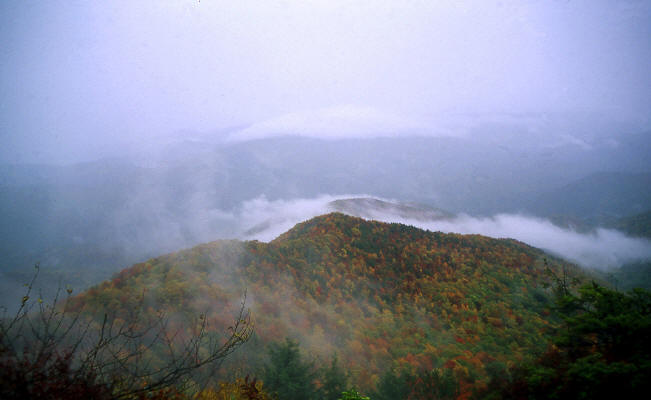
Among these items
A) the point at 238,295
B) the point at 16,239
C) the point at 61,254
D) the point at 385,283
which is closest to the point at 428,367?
the point at 385,283

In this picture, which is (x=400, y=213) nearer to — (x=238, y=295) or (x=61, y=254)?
(x=238, y=295)

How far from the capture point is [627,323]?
6.20 m

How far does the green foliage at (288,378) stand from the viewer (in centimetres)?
928

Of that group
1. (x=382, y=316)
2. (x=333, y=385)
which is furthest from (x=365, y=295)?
(x=333, y=385)

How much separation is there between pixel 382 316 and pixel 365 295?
221 cm

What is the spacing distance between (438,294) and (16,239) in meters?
197

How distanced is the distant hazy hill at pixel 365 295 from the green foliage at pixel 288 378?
3.24 meters

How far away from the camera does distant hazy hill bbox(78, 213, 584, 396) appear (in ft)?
48.9

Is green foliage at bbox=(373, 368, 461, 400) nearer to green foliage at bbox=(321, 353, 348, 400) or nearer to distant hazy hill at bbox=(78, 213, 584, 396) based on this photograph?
distant hazy hill at bbox=(78, 213, 584, 396)

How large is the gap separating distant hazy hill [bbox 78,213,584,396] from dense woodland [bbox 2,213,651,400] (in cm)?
9

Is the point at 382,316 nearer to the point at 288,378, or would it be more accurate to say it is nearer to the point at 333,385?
the point at 333,385

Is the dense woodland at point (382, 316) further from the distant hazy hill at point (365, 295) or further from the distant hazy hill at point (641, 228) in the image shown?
the distant hazy hill at point (641, 228)

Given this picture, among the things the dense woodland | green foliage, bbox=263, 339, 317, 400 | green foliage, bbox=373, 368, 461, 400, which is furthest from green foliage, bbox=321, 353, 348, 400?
green foliage, bbox=373, 368, 461, 400

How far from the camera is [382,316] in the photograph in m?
18.5
